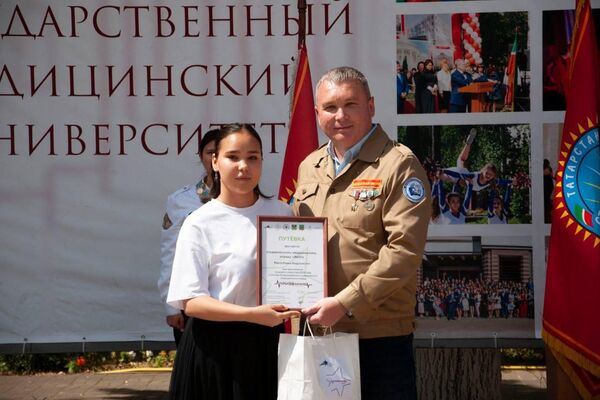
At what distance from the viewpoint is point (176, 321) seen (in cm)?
484

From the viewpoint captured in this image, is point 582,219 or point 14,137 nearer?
point 582,219

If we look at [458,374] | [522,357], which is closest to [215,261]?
[458,374]

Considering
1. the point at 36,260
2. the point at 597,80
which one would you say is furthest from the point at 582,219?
the point at 36,260

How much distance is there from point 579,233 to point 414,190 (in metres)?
1.62

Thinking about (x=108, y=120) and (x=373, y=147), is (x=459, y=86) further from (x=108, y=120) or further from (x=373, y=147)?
(x=373, y=147)

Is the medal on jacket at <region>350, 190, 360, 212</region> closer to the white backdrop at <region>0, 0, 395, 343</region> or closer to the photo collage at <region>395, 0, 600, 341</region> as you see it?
the photo collage at <region>395, 0, 600, 341</region>

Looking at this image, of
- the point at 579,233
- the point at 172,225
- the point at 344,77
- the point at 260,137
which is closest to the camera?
the point at 344,77

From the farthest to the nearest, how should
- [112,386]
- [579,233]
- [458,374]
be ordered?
[112,386]
[458,374]
[579,233]

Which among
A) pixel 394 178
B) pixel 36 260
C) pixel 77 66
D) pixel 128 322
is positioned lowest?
pixel 128 322

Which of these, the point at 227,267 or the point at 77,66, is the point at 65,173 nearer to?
the point at 77,66

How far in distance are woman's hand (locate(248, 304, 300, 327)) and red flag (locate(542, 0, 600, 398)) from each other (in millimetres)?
1946

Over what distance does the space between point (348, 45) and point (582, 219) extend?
160cm

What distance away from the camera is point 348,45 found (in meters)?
5.22

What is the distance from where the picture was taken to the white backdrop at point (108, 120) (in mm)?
5270
